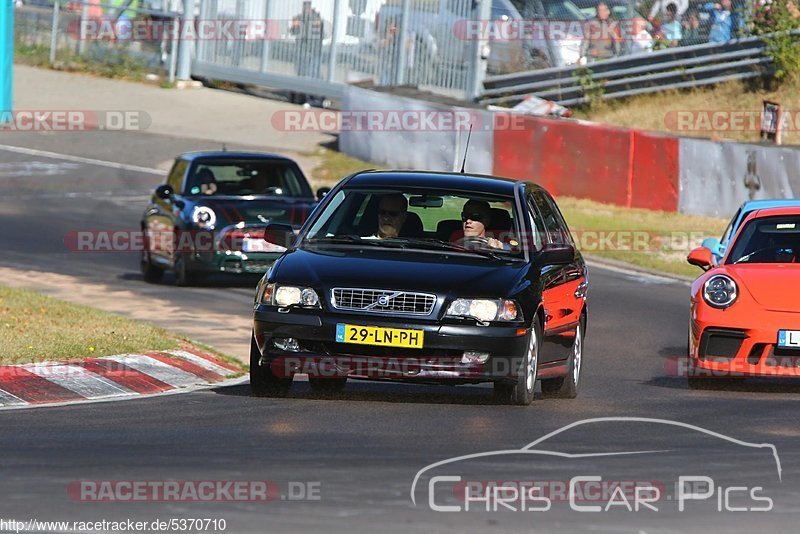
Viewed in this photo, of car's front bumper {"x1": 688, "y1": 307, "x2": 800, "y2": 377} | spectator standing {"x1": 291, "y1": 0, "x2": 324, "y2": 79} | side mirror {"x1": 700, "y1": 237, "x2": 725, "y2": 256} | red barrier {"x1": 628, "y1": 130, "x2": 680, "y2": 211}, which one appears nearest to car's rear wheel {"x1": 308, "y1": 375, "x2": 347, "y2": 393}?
car's front bumper {"x1": 688, "y1": 307, "x2": 800, "y2": 377}

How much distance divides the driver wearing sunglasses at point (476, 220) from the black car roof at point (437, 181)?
10 centimetres

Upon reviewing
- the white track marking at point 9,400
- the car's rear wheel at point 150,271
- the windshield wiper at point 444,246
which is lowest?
the car's rear wheel at point 150,271

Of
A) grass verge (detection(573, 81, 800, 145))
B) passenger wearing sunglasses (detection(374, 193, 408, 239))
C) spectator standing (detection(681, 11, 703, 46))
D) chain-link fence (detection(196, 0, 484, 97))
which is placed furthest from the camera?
chain-link fence (detection(196, 0, 484, 97))

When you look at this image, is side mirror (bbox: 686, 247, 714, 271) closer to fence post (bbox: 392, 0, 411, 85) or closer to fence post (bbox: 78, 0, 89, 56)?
fence post (bbox: 392, 0, 411, 85)

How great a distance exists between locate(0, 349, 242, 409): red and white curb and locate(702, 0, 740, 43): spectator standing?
67.9 feet

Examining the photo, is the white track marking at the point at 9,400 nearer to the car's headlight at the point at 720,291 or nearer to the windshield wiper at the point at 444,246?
the windshield wiper at the point at 444,246

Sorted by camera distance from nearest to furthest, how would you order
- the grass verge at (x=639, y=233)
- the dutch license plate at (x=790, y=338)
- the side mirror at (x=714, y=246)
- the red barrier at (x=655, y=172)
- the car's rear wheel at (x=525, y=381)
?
the car's rear wheel at (x=525, y=381)
the dutch license plate at (x=790, y=338)
the side mirror at (x=714, y=246)
the grass verge at (x=639, y=233)
the red barrier at (x=655, y=172)

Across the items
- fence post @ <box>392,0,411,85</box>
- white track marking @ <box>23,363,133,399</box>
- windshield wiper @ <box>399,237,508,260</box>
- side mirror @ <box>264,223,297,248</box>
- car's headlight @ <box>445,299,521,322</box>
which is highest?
fence post @ <box>392,0,411,85</box>

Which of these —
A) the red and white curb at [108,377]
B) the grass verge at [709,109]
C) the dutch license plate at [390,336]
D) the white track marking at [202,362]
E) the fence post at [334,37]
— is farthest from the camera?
the fence post at [334,37]

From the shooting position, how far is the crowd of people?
30.4 metres

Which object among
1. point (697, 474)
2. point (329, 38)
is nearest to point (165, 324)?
point (697, 474)

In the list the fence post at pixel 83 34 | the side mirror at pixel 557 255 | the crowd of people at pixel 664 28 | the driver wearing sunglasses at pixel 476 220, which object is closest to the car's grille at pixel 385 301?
the driver wearing sunglasses at pixel 476 220

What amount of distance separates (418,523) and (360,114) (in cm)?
2618

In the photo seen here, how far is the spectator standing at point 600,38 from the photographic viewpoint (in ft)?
102
